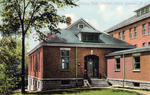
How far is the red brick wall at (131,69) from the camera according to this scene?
22.9 m

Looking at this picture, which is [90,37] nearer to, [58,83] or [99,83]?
[99,83]

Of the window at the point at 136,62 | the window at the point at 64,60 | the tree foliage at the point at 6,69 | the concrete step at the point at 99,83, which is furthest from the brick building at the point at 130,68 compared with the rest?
the tree foliage at the point at 6,69

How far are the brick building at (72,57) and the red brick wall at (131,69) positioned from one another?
4.83ft

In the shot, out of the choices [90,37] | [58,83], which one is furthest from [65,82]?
[90,37]

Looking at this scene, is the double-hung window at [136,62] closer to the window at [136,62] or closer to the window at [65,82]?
the window at [136,62]

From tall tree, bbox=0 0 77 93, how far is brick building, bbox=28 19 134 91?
9.37 feet

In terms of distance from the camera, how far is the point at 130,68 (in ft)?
83.7

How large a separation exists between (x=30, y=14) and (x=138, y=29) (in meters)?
22.8

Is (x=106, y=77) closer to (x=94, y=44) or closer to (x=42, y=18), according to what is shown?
(x=94, y=44)

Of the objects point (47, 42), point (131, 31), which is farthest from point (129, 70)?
Answer: point (131, 31)

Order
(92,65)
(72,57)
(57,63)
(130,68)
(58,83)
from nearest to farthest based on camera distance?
1. (130,68)
2. (58,83)
3. (57,63)
4. (72,57)
5. (92,65)

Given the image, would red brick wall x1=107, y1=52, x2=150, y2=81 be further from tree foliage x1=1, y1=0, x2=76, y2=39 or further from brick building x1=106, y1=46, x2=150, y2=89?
tree foliage x1=1, y1=0, x2=76, y2=39

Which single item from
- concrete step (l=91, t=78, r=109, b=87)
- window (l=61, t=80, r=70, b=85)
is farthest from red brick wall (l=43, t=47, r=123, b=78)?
concrete step (l=91, t=78, r=109, b=87)

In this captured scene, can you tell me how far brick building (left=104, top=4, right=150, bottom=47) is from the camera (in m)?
40.2
